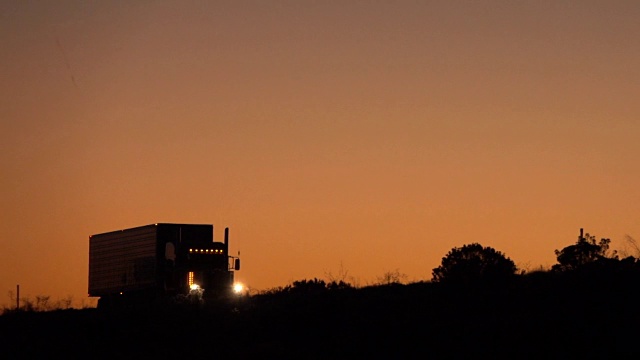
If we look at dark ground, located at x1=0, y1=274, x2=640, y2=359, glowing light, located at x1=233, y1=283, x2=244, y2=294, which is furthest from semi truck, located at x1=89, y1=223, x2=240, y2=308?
dark ground, located at x1=0, y1=274, x2=640, y2=359

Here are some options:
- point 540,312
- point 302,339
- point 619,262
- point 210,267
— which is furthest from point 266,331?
point 210,267

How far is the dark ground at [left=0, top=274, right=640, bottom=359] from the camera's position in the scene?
2525 cm

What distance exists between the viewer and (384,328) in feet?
92.6

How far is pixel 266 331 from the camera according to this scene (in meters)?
30.3

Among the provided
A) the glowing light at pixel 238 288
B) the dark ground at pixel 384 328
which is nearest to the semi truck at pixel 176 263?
the glowing light at pixel 238 288

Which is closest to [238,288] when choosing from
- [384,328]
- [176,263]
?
[176,263]

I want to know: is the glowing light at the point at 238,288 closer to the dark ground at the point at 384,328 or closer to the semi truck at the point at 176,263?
the semi truck at the point at 176,263

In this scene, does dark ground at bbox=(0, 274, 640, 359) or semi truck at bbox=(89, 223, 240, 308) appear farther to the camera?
semi truck at bbox=(89, 223, 240, 308)

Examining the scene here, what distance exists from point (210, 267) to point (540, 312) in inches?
1045

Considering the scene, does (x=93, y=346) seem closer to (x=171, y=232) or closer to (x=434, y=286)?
(x=434, y=286)

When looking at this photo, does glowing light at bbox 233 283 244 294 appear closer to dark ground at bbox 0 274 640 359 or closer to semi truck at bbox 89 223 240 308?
semi truck at bbox 89 223 240 308

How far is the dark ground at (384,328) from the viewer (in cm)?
2525

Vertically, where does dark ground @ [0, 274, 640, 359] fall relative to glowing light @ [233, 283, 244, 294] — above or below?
below

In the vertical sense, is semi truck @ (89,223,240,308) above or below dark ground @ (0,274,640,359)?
above
